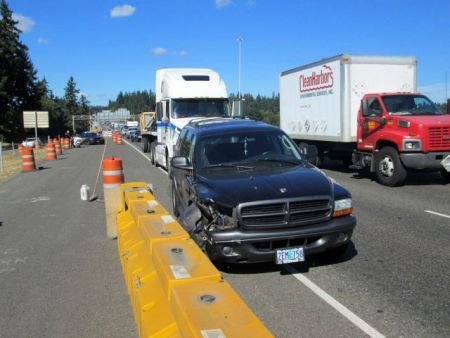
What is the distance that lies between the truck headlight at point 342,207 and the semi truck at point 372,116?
23.9 feet

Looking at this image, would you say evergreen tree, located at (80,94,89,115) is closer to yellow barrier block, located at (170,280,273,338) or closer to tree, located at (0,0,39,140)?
tree, located at (0,0,39,140)

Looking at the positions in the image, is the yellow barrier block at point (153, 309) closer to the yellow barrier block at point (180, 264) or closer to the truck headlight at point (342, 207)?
Answer: the yellow barrier block at point (180, 264)

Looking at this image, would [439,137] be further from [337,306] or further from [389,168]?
[337,306]

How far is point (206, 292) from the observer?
3061 mm

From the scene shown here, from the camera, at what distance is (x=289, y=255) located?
5590 millimetres

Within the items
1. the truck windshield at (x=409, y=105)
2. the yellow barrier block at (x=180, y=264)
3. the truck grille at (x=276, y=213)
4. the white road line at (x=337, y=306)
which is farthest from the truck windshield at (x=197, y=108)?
the yellow barrier block at (x=180, y=264)

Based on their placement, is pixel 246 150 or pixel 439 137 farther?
pixel 439 137

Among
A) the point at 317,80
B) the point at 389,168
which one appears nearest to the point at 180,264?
the point at 389,168

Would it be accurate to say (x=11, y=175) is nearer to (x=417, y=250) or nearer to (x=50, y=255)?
(x=50, y=255)

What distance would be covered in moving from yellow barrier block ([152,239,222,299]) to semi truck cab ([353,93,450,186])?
32.1ft

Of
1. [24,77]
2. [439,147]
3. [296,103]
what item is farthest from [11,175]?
[24,77]

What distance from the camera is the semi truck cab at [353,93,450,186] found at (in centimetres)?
1258

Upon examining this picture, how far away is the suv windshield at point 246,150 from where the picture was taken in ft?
23.1

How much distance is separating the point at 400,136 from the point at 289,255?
827cm
